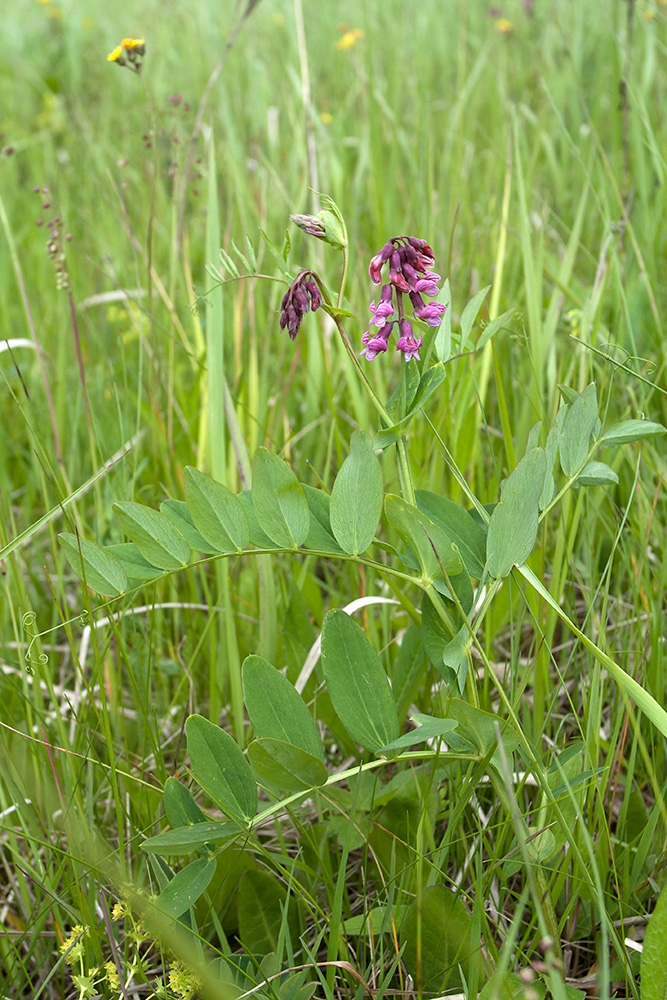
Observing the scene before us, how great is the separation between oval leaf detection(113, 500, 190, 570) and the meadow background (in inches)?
2.4

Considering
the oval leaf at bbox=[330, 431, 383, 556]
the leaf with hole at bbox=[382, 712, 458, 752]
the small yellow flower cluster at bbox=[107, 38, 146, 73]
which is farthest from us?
the small yellow flower cluster at bbox=[107, 38, 146, 73]

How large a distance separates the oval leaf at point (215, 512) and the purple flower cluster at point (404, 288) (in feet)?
0.59

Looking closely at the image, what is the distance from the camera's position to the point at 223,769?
26.6 inches

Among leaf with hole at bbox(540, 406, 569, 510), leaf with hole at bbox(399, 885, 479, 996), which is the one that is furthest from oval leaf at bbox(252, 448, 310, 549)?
leaf with hole at bbox(399, 885, 479, 996)

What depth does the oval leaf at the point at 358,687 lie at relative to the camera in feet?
2.24

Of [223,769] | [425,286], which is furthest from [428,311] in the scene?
[223,769]

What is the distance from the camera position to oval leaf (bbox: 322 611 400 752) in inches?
26.8

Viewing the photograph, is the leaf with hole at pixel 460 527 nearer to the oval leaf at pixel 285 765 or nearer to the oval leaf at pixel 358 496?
the oval leaf at pixel 358 496

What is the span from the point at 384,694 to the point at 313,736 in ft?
0.25

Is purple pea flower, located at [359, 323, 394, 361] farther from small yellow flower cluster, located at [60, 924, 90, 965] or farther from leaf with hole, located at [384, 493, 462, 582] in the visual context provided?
small yellow flower cluster, located at [60, 924, 90, 965]

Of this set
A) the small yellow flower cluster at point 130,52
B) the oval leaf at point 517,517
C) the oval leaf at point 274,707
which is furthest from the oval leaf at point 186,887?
the small yellow flower cluster at point 130,52

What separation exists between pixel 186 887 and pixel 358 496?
36 cm

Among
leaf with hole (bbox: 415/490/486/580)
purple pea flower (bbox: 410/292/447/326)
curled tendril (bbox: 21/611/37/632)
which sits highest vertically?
purple pea flower (bbox: 410/292/447/326)

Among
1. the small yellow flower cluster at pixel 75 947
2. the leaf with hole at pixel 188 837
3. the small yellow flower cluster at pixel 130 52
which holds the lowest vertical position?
the small yellow flower cluster at pixel 75 947
